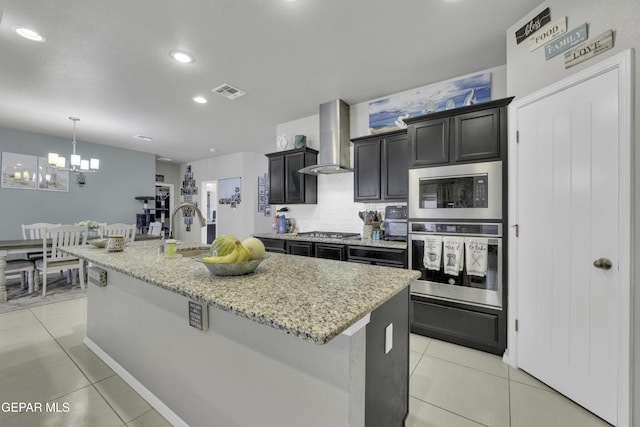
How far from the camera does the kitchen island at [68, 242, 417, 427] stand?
90cm

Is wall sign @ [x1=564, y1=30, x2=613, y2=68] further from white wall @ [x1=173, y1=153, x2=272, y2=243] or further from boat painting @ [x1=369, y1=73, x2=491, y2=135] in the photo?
white wall @ [x1=173, y1=153, x2=272, y2=243]

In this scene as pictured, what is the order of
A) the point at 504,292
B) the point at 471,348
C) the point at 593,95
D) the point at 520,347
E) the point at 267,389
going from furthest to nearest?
the point at 471,348
the point at 504,292
the point at 520,347
the point at 593,95
the point at 267,389

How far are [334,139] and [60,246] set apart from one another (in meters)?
4.15

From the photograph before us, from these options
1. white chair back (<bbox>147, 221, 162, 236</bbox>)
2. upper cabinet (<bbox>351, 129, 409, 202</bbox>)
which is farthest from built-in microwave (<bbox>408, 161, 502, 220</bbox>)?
white chair back (<bbox>147, 221, 162, 236</bbox>)

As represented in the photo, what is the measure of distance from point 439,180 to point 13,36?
13.3 feet

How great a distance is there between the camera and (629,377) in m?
1.47

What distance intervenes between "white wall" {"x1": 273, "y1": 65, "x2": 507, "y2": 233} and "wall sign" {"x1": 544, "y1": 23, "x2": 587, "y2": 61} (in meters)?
2.04

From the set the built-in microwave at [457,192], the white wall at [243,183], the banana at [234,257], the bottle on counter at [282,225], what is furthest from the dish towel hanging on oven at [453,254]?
the white wall at [243,183]

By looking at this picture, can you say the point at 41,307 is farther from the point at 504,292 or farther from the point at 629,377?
the point at 629,377

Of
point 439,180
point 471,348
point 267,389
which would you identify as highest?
point 439,180

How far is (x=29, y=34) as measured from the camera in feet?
7.75

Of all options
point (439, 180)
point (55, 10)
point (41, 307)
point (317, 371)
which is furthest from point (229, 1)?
point (41, 307)

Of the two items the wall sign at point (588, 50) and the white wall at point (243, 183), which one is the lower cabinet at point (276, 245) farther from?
the wall sign at point (588, 50)

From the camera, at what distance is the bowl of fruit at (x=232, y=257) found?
1.19 metres
